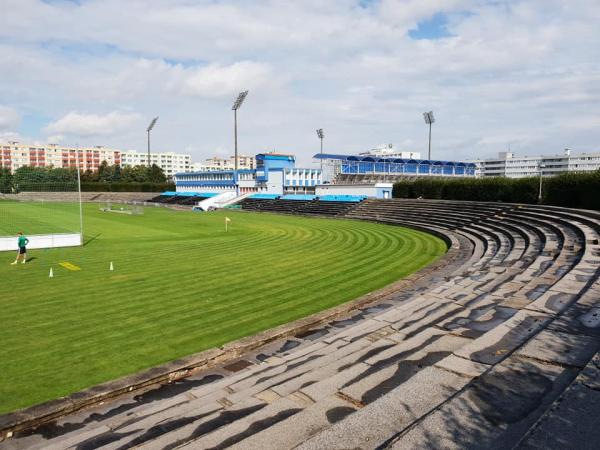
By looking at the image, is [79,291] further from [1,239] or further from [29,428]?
[1,239]

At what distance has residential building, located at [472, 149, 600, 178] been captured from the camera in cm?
14950

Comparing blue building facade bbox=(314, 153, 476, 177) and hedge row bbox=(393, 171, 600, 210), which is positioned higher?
blue building facade bbox=(314, 153, 476, 177)

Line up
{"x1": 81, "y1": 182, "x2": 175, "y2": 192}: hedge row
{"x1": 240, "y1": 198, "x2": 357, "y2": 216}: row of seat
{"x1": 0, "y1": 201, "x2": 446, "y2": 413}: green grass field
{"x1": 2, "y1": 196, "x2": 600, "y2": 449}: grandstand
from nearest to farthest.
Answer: {"x1": 2, "y1": 196, "x2": 600, "y2": 449}: grandstand < {"x1": 0, "y1": 201, "x2": 446, "y2": 413}: green grass field < {"x1": 240, "y1": 198, "x2": 357, "y2": 216}: row of seat < {"x1": 81, "y1": 182, "x2": 175, "y2": 192}: hedge row

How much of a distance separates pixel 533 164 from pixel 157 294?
182 meters

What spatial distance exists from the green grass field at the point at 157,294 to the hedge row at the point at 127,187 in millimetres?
67289

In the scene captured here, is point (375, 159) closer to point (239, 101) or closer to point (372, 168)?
point (372, 168)

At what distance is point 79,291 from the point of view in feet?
49.7

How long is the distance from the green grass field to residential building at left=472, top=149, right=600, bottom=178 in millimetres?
136844

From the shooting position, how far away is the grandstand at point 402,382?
15.9 ft

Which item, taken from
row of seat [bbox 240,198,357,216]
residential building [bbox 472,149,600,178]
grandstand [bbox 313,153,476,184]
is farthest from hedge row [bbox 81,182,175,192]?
residential building [bbox 472,149,600,178]

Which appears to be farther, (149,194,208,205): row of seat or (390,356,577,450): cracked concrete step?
(149,194,208,205): row of seat

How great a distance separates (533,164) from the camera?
539 feet

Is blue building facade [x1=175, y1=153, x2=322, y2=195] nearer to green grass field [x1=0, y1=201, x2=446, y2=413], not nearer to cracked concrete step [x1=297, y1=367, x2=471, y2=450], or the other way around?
green grass field [x1=0, y1=201, x2=446, y2=413]

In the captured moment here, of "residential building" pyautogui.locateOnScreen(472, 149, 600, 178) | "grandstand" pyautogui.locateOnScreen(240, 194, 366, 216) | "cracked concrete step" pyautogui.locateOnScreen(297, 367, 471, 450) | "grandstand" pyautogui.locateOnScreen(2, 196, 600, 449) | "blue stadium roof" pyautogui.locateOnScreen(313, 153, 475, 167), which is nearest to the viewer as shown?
"cracked concrete step" pyautogui.locateOnScreen(297, 367, 471, 450)
